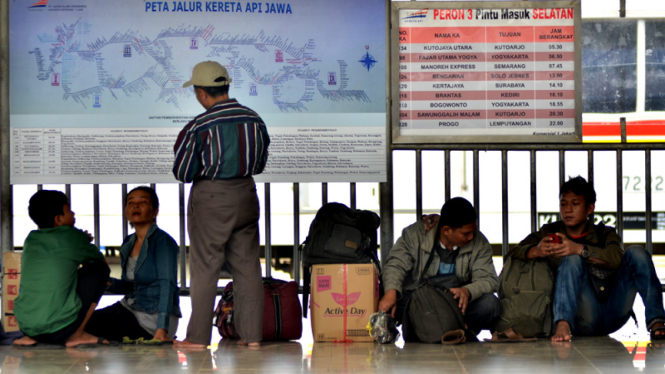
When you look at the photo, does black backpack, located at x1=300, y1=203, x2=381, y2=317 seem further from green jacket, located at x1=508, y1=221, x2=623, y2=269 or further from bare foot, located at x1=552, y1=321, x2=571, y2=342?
bare foot, located at x1=552, y1=321, x2=571, y2=342

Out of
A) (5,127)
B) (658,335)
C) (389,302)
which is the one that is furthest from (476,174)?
(5,127)

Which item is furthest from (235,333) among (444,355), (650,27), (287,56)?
(650,27)

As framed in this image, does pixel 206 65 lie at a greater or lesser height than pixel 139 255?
greater

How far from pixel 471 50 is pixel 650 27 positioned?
4.60 feet

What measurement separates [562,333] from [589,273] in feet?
1.59

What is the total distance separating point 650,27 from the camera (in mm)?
5684

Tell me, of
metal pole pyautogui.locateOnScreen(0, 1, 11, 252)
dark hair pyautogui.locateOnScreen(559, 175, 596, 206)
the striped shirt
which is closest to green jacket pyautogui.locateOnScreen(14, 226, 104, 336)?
the striped shirt

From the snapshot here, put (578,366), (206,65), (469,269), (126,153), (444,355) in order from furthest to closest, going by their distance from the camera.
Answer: (126,153)
(469,269)
(206,65)
(444,355)
(578,366)

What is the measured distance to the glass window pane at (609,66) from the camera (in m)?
5.66

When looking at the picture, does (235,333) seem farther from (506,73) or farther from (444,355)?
(506,73)

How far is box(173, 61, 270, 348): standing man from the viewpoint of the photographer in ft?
14.5

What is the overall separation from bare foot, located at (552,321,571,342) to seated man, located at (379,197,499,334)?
38cm

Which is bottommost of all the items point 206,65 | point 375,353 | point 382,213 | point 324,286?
point 375,353

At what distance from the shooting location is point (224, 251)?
178 inches
